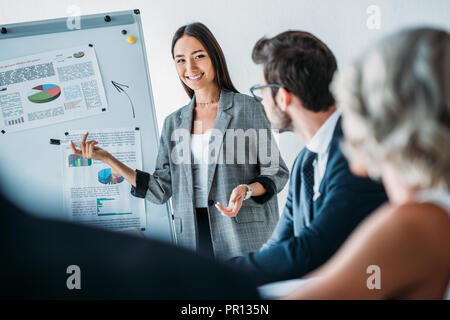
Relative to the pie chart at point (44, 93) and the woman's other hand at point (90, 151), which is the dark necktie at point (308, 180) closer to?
the woman's other hand at point (90, 151)

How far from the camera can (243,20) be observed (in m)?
1.88

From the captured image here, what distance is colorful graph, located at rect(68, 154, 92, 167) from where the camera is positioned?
2084 mm

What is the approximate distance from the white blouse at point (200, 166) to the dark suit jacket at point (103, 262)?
5.12 ft

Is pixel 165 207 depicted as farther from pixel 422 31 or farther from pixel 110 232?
pixel 110 232

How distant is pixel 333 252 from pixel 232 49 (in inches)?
37.5

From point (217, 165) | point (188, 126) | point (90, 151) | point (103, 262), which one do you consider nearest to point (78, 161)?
point (90, 151)

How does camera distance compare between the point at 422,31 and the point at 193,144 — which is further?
the point at 193,144

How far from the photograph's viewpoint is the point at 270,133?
1871 millimetres

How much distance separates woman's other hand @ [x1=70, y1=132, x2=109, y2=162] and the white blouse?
43 centimetres

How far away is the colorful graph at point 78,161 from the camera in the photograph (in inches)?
82.0

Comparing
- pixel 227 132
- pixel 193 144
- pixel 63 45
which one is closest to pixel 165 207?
pixel 193 144

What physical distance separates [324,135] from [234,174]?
0.45m

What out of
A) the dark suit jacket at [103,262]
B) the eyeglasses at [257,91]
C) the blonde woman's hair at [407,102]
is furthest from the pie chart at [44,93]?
the dark suit jacket at [103,262]

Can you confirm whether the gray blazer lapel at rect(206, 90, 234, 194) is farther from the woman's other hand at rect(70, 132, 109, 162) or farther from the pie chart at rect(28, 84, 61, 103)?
the pie chart at rect(28, 84, 61, 103)
